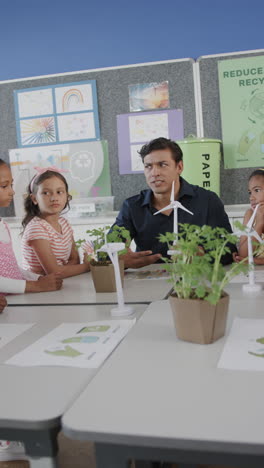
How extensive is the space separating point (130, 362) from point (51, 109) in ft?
8.27

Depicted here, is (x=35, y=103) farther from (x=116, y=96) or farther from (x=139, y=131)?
(x=139, y=131)

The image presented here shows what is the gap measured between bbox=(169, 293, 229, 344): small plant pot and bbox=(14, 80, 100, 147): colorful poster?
7.49 feet

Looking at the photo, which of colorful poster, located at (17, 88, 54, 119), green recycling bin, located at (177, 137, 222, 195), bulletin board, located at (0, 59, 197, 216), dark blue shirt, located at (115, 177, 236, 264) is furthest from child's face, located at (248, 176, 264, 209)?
colorful poster, located at (17, 88, 54, 119)

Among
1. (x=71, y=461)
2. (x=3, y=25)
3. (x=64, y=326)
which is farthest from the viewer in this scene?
(x=3, y=25)

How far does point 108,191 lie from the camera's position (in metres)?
3.00

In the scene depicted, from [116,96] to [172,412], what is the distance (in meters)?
2.56

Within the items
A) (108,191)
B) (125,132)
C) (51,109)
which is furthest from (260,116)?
(51,109)

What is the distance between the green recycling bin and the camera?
2580 mm

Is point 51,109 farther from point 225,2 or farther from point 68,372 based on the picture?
point 68,372

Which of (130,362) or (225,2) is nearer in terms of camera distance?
(130,362)

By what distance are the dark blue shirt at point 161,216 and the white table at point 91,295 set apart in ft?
1.62

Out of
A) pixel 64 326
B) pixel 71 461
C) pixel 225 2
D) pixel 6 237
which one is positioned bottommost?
pixel 71 461

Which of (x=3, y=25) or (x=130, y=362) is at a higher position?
(x=3, y=25)

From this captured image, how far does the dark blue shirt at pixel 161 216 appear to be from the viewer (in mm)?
2002
